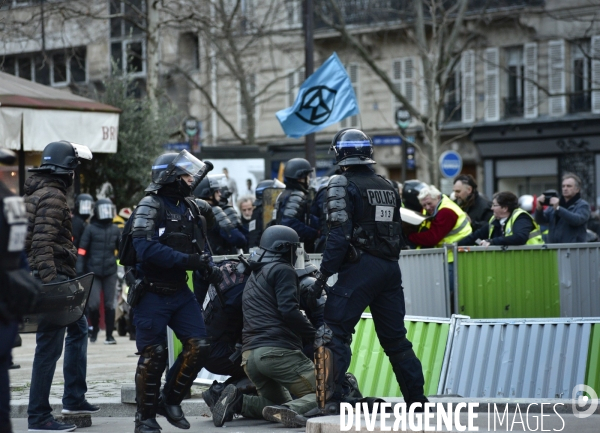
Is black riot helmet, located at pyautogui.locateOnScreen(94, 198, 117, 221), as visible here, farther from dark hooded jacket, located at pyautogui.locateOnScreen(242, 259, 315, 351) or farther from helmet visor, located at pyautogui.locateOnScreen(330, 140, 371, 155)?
helmet visor, located at pyautogui.locateOnScreen(330, 140, 371, 155)

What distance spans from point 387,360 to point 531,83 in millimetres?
23739

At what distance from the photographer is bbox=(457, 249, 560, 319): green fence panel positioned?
1026cm

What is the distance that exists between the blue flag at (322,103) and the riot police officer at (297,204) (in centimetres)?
356

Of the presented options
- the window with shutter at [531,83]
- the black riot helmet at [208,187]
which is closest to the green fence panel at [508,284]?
the black riot helmet at [208,187]

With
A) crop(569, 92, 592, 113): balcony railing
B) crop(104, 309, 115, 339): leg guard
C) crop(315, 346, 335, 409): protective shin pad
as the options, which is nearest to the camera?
crop(315, 346, 335, 409): protective shin pad

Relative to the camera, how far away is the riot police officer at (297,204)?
1101 centimetres

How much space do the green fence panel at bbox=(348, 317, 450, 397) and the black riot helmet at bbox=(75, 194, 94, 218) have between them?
609cm

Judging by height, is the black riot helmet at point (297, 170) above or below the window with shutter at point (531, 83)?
below

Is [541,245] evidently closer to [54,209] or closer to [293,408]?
[293,408]

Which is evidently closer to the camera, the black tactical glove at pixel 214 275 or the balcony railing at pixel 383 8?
the black tactical glove at pixel 214 275

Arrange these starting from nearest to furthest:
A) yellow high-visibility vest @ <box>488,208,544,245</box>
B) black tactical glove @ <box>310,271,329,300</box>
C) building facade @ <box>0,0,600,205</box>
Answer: black tactical glove @ <box>310,271,329,300</box> → yellow high-visibility vest @ <box>488,208,544,245</box> → building facade @ <box>0,0,600,205</box>

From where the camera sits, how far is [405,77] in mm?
34156

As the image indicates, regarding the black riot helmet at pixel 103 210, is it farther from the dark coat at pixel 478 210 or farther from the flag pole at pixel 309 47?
the dark coat at pixel 478 210

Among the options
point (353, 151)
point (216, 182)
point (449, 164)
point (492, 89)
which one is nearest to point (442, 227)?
point (216, 182)
